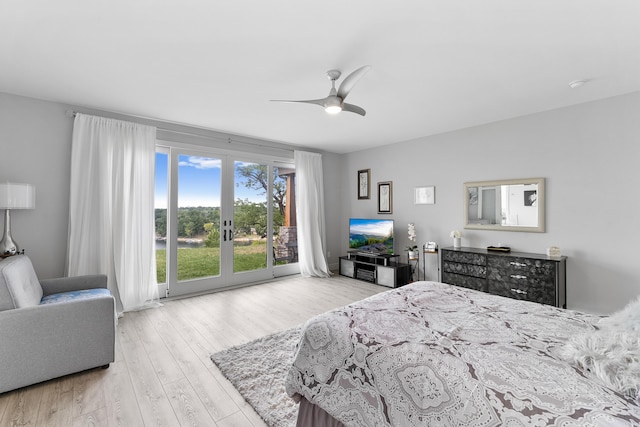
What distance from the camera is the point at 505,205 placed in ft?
13.2

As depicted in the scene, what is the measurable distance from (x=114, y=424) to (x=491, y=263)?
13.4 ft

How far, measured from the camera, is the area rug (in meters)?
1.88

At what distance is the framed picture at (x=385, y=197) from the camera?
546cm

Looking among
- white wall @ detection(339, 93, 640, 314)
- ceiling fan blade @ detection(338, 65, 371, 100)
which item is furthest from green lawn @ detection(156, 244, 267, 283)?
ceiling fan blade @ detection(338, 65, 371, 100)

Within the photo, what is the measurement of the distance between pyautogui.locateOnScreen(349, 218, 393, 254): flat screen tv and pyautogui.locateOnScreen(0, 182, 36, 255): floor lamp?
461 cm

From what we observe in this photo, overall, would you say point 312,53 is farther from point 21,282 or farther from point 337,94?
point 21,282

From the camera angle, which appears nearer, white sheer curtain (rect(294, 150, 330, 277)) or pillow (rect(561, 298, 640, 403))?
pillow (rect(561, 298, 640, 403))

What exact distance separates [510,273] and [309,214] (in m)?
3.41

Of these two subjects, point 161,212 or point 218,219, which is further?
point 218,219

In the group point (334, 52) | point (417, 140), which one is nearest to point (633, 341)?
point (334, 52)

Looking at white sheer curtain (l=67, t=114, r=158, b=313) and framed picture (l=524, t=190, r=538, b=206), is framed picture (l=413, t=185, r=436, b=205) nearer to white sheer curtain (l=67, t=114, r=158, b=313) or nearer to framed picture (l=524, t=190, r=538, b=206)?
framed picture (l=524, t=190, r=538, b=206)

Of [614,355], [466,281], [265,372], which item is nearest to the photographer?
[614,355]

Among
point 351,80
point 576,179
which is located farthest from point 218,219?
point 576,179

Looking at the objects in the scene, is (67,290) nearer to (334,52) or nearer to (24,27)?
(24,27)
